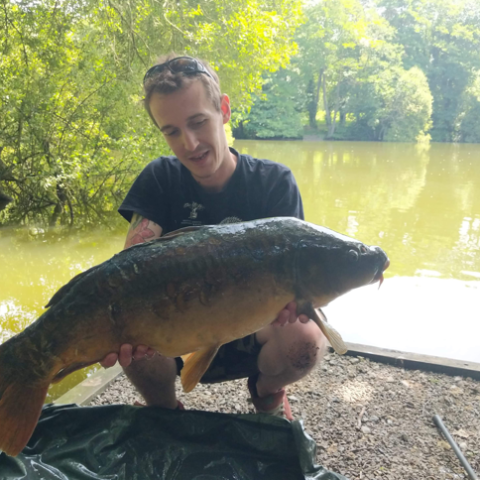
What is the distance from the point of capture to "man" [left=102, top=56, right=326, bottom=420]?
1653mm

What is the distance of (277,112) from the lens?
89.9 feet

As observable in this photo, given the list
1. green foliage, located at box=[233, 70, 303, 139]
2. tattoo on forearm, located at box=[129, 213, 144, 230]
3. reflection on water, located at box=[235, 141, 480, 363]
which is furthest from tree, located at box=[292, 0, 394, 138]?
tattoo on forearm, located at box=[129, 213, 144, 230]

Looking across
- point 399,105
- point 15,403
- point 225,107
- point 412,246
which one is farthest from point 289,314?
point 399,105

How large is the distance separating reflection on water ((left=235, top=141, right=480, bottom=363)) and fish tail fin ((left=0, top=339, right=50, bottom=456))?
2.21 metres

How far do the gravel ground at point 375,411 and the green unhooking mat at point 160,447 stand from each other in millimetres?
288

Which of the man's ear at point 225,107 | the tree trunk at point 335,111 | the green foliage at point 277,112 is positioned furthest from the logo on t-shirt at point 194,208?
the tree trunk at point 335,111

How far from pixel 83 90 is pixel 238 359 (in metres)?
5.38

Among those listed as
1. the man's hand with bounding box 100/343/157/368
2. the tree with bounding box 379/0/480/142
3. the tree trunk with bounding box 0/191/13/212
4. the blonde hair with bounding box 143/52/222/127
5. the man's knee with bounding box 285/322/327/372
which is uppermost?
the tree with bounding box 379/0/480/142

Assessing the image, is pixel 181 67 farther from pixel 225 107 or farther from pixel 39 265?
pixel 39 265

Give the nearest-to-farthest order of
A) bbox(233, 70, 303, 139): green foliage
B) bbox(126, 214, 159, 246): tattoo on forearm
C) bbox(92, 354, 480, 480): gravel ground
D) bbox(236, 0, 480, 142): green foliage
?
bbox(92, 354, 480, 480): gravel ground → bbox(126, 214, 159, 246): tattoo on forearm → bbox(236, 0, 480, 142): green foliage → bbox(233, 70, 303, 139): green foliage

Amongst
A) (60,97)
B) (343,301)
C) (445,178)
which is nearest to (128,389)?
(343,301)

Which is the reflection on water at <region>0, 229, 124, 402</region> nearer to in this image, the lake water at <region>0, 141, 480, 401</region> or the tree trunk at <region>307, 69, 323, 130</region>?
the lake water at <region>0, 141, 480, 401</region>

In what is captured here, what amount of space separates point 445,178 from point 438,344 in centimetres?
870

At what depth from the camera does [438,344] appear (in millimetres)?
2877
